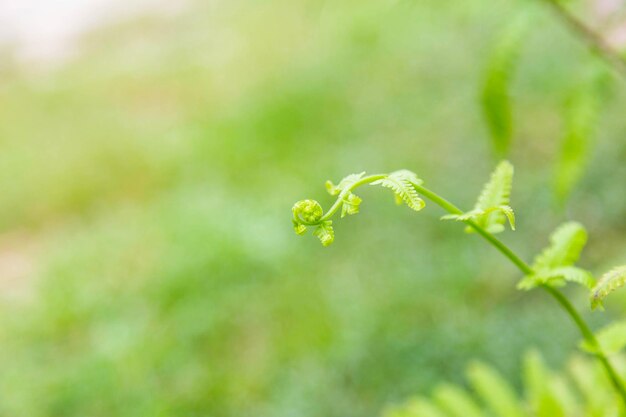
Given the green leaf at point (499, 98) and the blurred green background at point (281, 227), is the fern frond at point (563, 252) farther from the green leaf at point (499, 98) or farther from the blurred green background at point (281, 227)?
the blurred green background at point (281, 227)

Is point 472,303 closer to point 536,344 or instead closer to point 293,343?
point 536,344

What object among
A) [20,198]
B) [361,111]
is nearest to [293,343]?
[361,111]

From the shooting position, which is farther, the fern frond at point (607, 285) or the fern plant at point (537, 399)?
the fern plant at point (537, 399)

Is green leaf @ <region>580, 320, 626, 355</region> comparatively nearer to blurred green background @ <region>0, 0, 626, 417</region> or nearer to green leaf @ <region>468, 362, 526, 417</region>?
green leaf @ <region>468, 362, 526, 417</region>

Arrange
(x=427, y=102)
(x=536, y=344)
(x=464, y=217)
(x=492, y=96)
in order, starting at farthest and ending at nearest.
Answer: (x=427, y=102)
(x=536, y=344)
(x=492, y=96)
(x=464, y=217)

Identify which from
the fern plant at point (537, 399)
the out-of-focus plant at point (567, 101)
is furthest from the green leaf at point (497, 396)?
the out-of-focus plant at point (567, 101)

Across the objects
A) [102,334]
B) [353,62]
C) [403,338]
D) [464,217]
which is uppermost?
[353,62]

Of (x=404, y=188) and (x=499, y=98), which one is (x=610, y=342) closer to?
(x=404, y=188)
